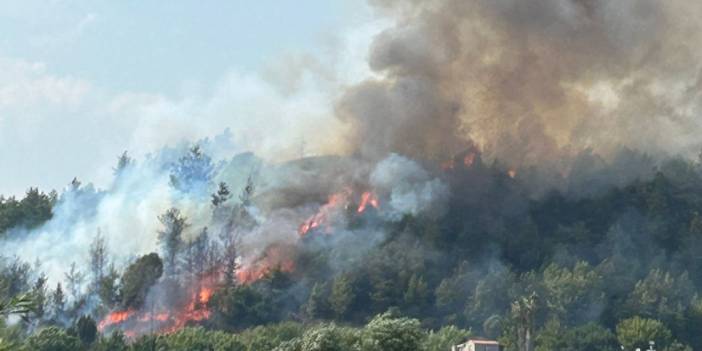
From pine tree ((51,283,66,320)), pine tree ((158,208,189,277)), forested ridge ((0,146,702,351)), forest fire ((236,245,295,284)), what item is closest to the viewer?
forested ridge ((0,146,702,351))

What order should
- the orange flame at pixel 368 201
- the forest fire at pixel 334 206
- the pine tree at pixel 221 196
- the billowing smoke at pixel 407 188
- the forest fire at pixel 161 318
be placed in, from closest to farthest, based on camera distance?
1. the forest fire at pixel 161 318
2. the billowing smoke at pixel 407 188
3. the forest fire at pixel 334 206
4. the orange flame at pixel 368 201
5. the pine tree at pixel 221 196

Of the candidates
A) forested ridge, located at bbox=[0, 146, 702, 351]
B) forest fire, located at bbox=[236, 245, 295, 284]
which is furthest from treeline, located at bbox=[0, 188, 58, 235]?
forest fire, located at bbox=[236, 245, 295, 284]

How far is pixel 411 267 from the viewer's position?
458 feet

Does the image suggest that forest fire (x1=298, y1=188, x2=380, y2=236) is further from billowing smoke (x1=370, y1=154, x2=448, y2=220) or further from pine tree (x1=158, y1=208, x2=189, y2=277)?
pine tree (x1=158, y1=208, x2=189, y2=277)

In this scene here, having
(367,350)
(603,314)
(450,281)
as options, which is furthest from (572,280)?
(367,350)

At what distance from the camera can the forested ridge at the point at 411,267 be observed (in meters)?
126

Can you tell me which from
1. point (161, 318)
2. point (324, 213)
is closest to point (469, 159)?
point (324, 213)

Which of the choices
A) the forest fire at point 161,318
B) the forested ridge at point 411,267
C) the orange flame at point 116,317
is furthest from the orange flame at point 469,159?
the orange flame at point 116,317

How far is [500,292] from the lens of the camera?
434 feet

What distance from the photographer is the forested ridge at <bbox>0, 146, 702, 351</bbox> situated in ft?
414

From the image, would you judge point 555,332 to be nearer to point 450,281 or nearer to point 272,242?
point 450,281

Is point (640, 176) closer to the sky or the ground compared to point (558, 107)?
closer to the ground

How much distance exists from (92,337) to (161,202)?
1502 inches

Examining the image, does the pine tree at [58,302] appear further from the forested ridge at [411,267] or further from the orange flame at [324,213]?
the orange flame at [324,213]
